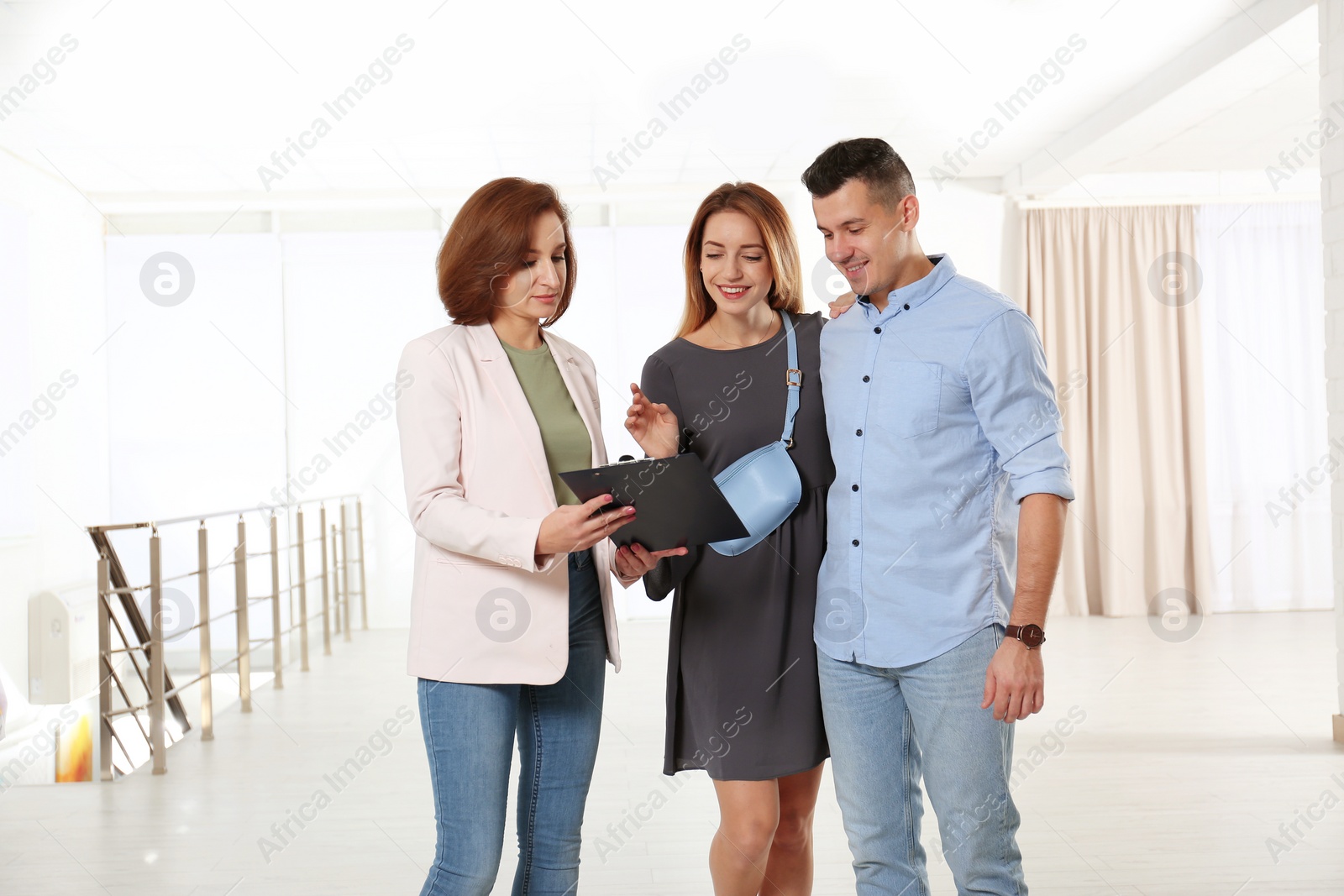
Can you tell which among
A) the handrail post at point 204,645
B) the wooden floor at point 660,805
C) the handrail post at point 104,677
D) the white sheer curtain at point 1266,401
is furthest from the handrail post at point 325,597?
the white sheer curtain at point 1266,401

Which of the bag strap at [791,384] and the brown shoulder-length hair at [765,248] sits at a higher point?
the brown shoulder-length hair at [765,248]

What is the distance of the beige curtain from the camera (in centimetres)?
611

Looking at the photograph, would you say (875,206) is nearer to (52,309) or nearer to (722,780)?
(722,780)

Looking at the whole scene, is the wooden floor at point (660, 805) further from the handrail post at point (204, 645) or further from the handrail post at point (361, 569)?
the handrail post at point (361, 569)

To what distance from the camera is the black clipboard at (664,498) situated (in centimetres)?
125

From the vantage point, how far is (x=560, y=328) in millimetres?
6555

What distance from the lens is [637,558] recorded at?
4.90 ft

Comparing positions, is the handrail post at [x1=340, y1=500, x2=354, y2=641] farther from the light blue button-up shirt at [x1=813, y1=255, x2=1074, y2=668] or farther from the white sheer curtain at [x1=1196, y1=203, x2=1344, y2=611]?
the white sheer curtain at [x1=1196, y1=203, x2=1344, y2=611]

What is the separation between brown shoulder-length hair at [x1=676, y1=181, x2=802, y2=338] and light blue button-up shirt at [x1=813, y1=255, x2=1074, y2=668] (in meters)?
0.28

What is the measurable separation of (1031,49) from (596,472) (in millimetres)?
3735

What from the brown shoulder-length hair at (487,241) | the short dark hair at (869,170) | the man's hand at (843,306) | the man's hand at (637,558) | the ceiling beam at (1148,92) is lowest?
the man's hand at (637,558)

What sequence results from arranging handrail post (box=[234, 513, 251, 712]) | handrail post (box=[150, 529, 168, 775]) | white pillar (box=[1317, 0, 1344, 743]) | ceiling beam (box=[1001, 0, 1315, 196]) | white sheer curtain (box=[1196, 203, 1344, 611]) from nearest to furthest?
1. white pillar (box=[1317, 0, 1344, 743])
2. handrail post (box=[150, 529, 168, 775])
3. ceiling beam (box=[1001, 0, 1315, 196])
4. handrail post (box=[234, 513, 251, 712])
5. white sheer curtain (box=[1196, 203, 1344, 611])

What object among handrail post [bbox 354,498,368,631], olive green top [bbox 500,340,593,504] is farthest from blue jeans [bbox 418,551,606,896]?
handrail post [bbox 354,498,368,631]

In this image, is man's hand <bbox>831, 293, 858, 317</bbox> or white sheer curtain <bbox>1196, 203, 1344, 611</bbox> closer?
man's hand <bbox>831, 293, 858, 317</bbox>
